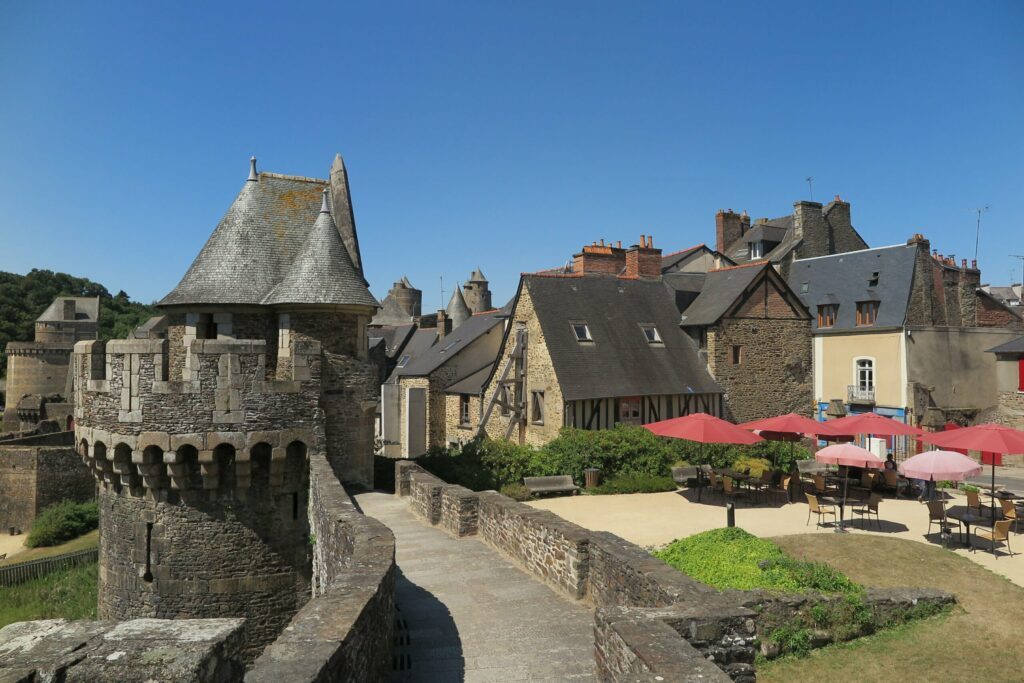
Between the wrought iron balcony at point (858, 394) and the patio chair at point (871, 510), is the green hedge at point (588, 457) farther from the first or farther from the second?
the wrought iron balcony at point (858, 394)

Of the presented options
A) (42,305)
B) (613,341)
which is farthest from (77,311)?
(613,341)

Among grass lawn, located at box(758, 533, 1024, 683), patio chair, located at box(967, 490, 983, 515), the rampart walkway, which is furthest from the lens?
patio chair, located at box(967, 490, 983, 515)

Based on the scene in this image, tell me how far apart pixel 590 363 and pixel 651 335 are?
321 cm

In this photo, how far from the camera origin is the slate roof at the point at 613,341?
20.2 m

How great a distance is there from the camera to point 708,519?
13.5 meters

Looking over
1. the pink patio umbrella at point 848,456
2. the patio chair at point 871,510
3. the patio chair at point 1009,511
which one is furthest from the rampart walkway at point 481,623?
the patio chair at point 1009,511

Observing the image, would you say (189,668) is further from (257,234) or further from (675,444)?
(675,444)

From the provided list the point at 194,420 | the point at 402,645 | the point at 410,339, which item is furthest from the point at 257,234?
the point at 410,339

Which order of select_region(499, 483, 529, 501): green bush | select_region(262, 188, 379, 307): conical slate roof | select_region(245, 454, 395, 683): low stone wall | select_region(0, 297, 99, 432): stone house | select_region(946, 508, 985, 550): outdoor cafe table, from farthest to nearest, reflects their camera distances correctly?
1. select_region(0, 297, 99, 432): stone house
2. select_region(499, 483, 529, 501): green bush
3. select_region(262, 188, 379, 307): conical slate roof
4. select_region(946, 508, 985, 550): outdoor cafe table
5. select_region(245, 454, 395, 683): low stone wall

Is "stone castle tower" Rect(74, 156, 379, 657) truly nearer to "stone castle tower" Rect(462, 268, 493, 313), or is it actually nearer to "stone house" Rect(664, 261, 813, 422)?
"stone house" Rect(664, 261, 813, 422)

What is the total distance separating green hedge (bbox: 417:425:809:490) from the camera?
16.8 metres

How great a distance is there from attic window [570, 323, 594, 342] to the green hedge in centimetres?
339

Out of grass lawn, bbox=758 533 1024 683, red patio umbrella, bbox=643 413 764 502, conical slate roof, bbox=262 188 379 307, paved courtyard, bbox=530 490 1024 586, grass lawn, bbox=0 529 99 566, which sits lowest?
grass lawn, bbox=0 529 99 566

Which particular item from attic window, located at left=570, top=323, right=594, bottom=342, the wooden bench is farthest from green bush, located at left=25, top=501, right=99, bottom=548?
attic window, located at left=570, top=323, right=594, bottom=342
